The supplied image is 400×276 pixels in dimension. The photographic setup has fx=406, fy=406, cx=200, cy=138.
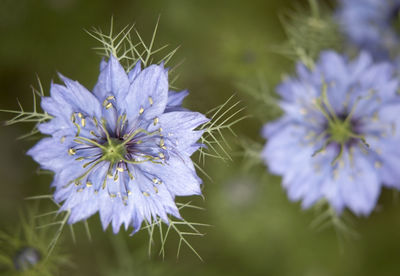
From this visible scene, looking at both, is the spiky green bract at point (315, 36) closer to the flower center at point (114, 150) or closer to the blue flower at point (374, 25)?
the blue flower at point (374, 25)

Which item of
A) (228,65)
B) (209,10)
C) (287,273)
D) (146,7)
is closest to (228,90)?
(228,65)

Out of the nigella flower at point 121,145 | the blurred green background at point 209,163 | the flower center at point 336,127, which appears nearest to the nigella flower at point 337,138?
the flower center at point 336,127

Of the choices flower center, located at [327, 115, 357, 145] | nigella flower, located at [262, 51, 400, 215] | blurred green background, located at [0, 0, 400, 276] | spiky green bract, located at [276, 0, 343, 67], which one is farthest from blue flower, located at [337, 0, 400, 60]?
flower center, located at [327, 115, 357, 145]

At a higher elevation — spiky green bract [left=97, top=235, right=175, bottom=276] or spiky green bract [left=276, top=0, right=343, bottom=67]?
spiky green bract [left=276, top=0, right=343, bottom=67]

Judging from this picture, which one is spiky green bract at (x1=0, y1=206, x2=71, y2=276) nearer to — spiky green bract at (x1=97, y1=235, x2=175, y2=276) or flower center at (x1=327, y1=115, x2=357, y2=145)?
spiky green bract at (x1=97, y1=235, x2=175, y2=276)

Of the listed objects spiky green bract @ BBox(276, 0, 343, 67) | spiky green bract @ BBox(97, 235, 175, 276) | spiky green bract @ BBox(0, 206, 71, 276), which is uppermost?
spiky green bract @ BBox(276, 0, 343, 67)
